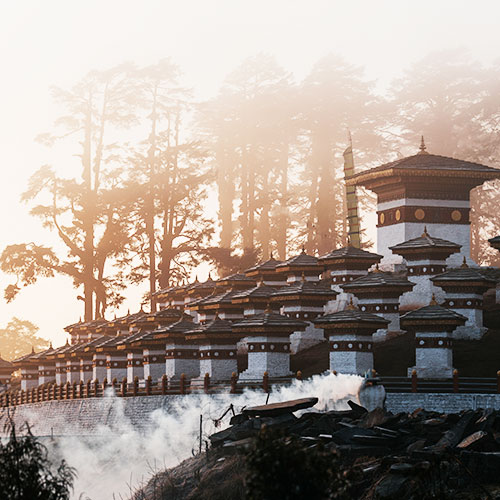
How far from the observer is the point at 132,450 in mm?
48781

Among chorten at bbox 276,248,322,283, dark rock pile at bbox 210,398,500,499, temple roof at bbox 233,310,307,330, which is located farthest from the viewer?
chorten at bbox 276,248,322,283

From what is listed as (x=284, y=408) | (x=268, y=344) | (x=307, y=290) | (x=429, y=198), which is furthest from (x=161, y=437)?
(x=429, y=198)

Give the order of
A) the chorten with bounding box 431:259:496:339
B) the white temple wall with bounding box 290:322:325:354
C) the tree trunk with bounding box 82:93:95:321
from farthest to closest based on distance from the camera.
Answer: the tree trunk with bounding box 82:93:95:321 < the white temple wall with bounding box 290:322:325:354 < the chorten with bounding box 431:259:496:339

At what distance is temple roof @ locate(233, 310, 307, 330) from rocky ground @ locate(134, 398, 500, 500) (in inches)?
395

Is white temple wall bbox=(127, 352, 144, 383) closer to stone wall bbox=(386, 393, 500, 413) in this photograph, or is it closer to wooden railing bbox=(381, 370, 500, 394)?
wooden railing bbox=(381, 370, 500, 394)

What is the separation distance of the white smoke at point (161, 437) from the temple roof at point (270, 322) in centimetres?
331

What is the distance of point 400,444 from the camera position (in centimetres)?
3198

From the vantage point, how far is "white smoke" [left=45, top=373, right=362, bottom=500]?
42.6 m

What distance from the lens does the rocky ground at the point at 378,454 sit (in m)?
28.1

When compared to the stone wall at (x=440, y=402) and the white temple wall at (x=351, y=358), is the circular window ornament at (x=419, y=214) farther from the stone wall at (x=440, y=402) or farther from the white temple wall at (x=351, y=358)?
the stone wall at (x=440, y=402)

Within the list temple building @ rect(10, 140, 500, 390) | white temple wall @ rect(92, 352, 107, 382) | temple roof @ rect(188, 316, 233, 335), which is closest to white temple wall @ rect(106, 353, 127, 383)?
temple building @ rect(10, 140, 500, 390)

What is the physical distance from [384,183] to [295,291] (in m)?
8.97

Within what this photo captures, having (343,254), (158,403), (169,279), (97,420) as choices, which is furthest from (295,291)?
(169,279)

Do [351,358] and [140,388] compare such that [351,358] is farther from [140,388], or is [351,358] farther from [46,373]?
[46,373]
